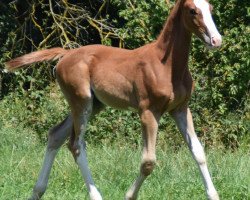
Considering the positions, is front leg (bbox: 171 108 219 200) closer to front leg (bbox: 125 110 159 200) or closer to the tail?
front leg (bbox: 125 110 159 200)

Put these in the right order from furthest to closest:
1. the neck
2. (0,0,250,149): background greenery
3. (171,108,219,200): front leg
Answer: (0,0,250,149): background greenery
the neck
(171,108,219,200): front leg

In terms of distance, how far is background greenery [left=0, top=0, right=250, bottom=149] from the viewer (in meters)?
12.0

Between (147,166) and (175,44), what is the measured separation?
3.57ft

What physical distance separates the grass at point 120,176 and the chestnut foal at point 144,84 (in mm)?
336

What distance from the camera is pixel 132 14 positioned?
12.9 meters

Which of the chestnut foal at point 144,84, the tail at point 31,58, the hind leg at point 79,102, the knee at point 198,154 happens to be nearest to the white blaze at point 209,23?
the chestnut foal at point 144,84

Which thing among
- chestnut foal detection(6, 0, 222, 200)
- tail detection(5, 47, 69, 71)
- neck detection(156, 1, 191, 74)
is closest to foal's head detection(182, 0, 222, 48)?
chestnut foal detection(6, 0, 222, 200)

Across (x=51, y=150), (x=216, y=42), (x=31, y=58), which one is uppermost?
(x=216, y=42)

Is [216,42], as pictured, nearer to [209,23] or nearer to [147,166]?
[209,23]

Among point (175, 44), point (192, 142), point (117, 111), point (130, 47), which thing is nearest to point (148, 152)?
point (192, 142)

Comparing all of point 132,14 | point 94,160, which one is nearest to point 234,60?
point 132,14

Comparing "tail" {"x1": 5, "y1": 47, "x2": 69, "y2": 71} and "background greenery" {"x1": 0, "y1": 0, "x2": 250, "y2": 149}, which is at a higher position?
"tail" {"x1": 5, "y1": 47, "x2": 69, "y2": 71}

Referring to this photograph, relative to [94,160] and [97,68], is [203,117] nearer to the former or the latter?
[94,160]

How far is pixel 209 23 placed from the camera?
21.6 ft
